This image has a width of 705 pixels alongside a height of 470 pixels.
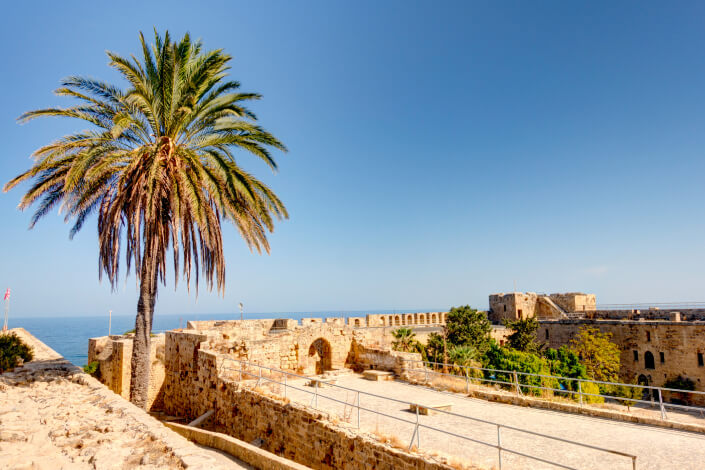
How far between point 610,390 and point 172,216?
28927 mm

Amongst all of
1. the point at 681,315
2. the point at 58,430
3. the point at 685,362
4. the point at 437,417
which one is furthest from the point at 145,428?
the point at 681,315

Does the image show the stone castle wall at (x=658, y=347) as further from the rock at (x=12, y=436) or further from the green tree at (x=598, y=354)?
the rock at (x=12, y=436)

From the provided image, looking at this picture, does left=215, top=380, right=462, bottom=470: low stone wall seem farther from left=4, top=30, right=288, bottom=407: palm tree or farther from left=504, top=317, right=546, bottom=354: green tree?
left=504, top=317, right=546, bottom=354: green tree

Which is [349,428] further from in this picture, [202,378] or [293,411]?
[202,378]

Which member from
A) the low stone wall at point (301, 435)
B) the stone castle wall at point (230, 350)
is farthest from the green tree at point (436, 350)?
the low stone wall at point (301, 435)

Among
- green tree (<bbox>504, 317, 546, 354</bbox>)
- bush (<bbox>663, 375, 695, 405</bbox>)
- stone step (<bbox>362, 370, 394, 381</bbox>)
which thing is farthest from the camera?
green tree (<bbox>504, 317, 546, 354</bbox>)

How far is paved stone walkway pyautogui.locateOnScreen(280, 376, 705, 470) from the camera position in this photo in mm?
7617

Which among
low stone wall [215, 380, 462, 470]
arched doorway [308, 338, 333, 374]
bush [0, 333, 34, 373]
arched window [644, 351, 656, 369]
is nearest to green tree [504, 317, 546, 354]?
arched window [644, 351, 656, 369]

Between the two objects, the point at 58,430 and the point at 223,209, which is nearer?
the point at 58,430

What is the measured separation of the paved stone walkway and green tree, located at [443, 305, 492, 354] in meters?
19.1

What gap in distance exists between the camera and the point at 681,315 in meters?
33.3

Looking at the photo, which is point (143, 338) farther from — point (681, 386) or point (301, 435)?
point (681, 386)

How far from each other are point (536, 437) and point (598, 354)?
28921 millimetres

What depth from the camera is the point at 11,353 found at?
12688 mm
